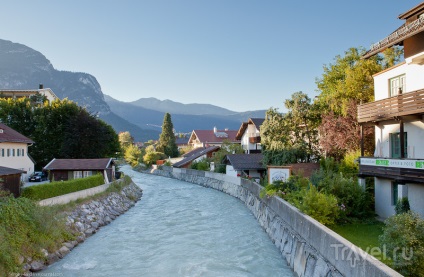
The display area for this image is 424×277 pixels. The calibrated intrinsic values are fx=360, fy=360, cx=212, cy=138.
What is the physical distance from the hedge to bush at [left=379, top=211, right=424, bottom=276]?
18794 millimetres

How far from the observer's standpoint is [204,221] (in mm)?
26594

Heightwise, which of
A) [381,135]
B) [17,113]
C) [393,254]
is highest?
[17,113]

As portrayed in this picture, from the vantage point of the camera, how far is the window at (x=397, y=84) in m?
19.8

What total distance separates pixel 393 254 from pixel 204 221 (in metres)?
17.6

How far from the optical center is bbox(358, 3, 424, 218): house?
17.0 meters

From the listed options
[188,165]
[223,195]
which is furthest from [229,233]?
[188,165]

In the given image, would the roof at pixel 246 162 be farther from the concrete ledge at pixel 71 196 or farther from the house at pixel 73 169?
the concrete ledge at pixel 71 196

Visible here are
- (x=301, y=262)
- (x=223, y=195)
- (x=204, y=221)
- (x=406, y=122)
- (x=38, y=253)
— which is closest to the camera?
(x=301, y=262)

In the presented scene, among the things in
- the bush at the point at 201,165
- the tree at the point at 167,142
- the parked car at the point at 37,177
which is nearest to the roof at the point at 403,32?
the parked car at the point at 37,177

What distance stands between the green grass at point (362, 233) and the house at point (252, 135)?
1479 inches

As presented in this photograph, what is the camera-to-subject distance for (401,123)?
17.9 meters

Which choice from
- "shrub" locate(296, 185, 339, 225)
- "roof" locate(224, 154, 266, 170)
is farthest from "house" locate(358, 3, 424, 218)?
"roof" locate(224, 154, 266, 170)

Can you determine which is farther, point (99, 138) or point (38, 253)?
point (99, 138)

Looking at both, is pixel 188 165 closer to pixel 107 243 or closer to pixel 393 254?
pixel 107 243
